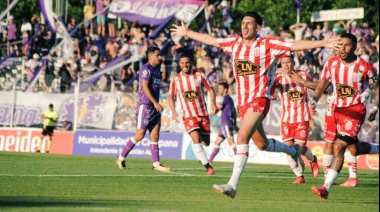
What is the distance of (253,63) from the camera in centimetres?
1454

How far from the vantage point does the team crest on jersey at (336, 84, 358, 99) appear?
16062 millimetres

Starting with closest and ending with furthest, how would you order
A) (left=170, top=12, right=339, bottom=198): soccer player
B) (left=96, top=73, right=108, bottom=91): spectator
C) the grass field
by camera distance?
the grass field < (left=170, top=12, right=339, bottom=198): soccer player < (left=96, top=73, right=108, bottom=91): spectator

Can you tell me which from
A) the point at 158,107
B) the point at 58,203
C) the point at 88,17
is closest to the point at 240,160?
the point at 58,203

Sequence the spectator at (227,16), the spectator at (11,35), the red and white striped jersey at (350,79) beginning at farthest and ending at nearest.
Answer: the spectator at (11,35) < the spectator at (227,16) < the red and white striped jersey at (350,79)

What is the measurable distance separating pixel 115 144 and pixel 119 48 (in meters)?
6.50

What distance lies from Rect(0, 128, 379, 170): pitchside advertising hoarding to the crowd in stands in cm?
177

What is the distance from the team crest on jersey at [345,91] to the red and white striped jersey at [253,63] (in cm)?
198

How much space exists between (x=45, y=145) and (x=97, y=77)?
329 cm

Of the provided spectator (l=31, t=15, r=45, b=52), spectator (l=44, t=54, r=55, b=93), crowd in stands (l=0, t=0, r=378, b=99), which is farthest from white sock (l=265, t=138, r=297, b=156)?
spectator (l=31, t=15, r=45, b=52)

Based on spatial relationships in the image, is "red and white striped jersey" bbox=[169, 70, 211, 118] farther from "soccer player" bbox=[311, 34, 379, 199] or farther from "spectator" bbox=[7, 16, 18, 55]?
"spectator" bbox=[7, 16, 18, 55]

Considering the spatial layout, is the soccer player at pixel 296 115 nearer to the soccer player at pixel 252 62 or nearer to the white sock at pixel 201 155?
the white sock at pixel 201 155

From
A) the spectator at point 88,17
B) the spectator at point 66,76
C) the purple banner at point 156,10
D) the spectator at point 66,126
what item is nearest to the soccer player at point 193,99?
the spectator at point 66,126

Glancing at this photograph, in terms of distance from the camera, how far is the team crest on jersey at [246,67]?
1455cm

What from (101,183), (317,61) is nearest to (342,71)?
(101,183)
